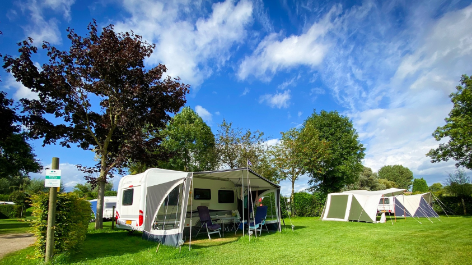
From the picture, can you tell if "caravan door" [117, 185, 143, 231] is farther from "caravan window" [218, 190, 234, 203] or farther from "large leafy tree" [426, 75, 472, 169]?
"large leafy tree" [426, 75, 472, 169]

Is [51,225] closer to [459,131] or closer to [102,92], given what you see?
[102,92]

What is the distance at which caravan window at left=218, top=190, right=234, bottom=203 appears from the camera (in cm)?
1221

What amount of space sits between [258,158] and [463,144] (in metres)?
13.4

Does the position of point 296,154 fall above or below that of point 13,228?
above

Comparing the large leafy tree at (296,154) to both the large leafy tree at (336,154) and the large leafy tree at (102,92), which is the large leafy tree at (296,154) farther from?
the large leafy tree at (102,92)

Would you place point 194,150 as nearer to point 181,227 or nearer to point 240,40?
point 240,40

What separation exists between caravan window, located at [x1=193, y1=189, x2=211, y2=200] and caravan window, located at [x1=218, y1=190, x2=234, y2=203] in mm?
692

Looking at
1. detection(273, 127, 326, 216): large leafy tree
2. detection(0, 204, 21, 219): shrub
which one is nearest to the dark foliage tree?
detection(273, 127, 326, 216): large leafy tree

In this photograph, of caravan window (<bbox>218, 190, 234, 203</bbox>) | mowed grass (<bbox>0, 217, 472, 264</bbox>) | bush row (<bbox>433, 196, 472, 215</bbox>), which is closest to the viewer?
mowed grass (<bbox>0, 217, 472, 264</bbox>)

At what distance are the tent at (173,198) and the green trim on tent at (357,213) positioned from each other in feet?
20.6

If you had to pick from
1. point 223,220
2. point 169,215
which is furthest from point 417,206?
point 169,215

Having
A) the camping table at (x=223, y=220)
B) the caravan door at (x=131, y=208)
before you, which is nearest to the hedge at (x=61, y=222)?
the caravan door at (x=131, y=208)

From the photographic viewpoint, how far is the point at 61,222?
Result: 5730mm

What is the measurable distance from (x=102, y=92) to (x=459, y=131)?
20013mm
